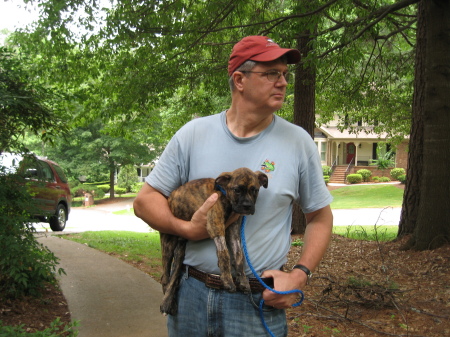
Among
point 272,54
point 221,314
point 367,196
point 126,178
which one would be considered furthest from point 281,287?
point 126,178

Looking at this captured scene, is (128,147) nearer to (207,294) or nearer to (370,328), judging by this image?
(370,328)

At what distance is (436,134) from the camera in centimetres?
775

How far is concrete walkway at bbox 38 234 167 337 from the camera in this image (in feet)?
17.7

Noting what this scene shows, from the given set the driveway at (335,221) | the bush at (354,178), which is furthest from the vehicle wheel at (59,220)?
the bush at (354,178)

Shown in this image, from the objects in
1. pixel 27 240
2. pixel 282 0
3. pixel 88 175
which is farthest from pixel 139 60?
pixel 88 175

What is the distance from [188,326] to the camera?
2.18m

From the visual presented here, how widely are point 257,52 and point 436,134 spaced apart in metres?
6.50

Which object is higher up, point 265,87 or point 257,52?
point 257,52

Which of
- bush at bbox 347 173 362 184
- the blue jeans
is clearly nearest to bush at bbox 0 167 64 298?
the blue jeans

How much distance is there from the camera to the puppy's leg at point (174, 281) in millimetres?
2174

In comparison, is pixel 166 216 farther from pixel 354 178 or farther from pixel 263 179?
pixel 354 178

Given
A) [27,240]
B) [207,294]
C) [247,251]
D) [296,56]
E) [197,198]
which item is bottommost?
[27,240]

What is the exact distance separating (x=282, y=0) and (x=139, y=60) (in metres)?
5.08

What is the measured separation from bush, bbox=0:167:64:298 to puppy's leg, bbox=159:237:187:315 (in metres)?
3.43
